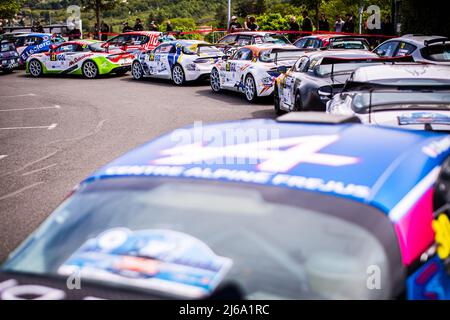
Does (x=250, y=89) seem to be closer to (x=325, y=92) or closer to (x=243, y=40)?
(x=325, y=92)

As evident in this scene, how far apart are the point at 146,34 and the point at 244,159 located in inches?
892

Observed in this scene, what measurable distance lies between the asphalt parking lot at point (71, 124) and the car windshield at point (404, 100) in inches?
137

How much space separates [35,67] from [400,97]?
64.1 feet

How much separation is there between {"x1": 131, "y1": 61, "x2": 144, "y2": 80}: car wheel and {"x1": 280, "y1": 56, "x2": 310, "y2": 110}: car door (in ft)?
32.1

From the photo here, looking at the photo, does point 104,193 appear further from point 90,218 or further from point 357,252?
point 357,252

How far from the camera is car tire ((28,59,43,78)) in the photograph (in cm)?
2458

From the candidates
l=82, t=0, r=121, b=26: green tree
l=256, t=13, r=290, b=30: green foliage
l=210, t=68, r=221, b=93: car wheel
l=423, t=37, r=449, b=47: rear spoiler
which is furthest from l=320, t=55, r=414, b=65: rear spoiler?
l=82, t=0, r=121, b=26: green tree

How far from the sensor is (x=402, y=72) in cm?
810

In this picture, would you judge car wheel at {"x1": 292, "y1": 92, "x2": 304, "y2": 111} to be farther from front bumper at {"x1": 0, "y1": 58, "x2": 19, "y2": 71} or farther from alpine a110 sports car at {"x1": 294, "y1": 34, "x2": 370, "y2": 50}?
front bumper at {"x1": 0, "y1": 58, "x2": 19, "y2": 71}

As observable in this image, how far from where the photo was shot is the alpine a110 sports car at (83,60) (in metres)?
22.9

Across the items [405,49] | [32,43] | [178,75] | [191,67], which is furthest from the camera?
[32,43]

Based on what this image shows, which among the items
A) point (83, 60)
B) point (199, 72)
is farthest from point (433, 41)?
point (83, 60)

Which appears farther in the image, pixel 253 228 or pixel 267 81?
pixel 267 81

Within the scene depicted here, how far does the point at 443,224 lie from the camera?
2670 millimetres
